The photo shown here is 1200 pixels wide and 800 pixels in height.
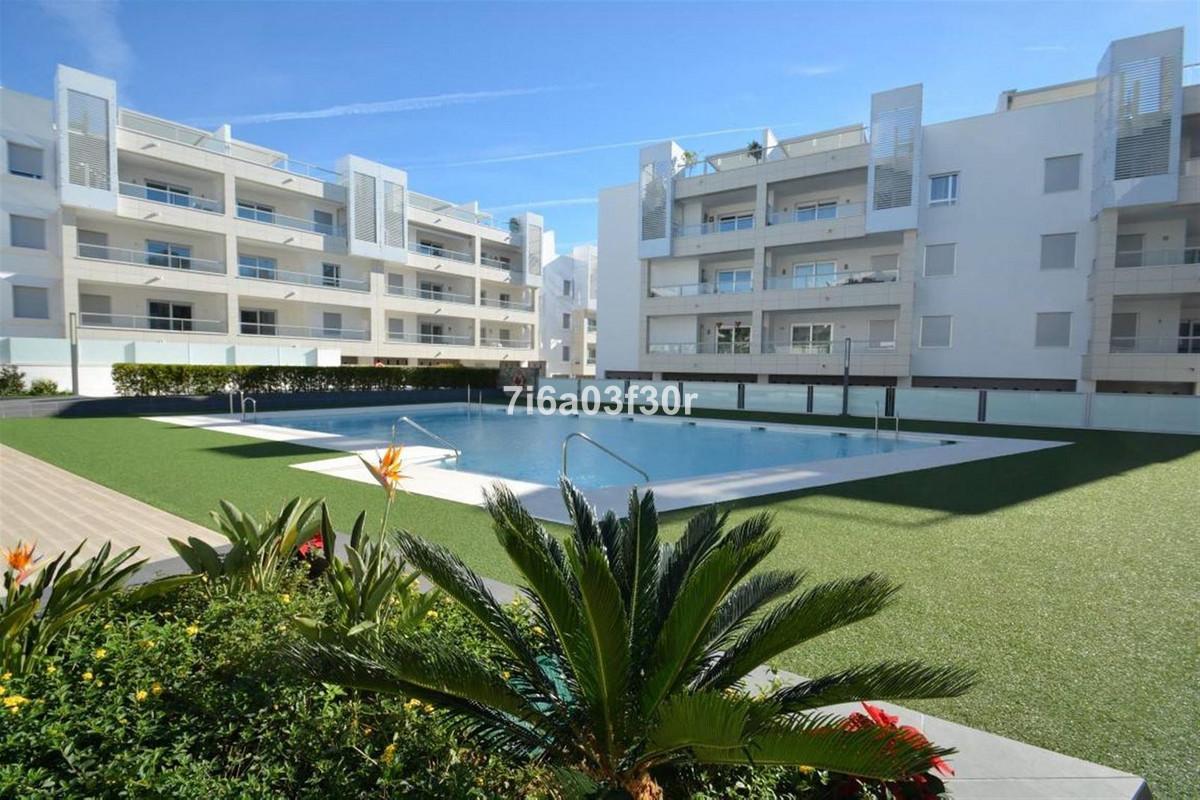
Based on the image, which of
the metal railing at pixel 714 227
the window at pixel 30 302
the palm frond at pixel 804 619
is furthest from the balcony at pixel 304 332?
the palm frond at pixel 804 619

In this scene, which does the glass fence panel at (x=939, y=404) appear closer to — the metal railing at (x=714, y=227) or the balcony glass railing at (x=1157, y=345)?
the balcony glass railing at (x=1157, y=345)

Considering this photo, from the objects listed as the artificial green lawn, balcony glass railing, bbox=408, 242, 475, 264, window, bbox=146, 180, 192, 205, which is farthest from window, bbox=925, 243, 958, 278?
Answer: window, bbox=146, 180, 192, 205

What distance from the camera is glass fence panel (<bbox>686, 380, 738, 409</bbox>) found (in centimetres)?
2538

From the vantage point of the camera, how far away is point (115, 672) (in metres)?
2.83

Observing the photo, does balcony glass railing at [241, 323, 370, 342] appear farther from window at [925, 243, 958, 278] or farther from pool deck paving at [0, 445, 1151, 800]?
window at [925, 243, 958, 278]

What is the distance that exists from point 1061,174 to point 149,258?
39921mm

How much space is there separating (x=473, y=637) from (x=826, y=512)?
5.77 m

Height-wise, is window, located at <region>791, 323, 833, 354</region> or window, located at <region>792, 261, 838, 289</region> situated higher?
window, located at <region>792, 261, 838, 289</region>

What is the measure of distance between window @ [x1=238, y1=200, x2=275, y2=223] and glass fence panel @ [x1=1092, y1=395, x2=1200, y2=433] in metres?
36.5

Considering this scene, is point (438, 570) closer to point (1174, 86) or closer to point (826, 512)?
point (826, 512)

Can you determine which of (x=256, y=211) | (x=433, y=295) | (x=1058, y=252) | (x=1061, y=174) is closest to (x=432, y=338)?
(x=433, y=295)

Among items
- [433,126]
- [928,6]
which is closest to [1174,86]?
[928,6]

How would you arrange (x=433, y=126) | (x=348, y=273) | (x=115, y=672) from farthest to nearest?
(x=348, y=273)
(x=433, y=126)
(x=115, y=672)

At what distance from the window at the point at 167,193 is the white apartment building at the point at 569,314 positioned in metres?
27.8
